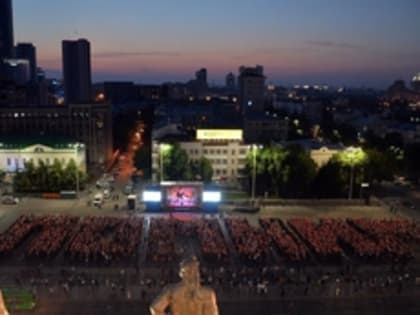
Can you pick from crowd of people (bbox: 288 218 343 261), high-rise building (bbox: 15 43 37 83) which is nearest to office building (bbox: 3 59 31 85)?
high-rise building (bbox: 15 43 37 83)

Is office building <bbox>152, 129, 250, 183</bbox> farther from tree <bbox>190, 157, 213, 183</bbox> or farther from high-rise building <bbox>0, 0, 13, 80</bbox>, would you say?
high-rise building <bbox>0, 0, 13, 80</bbox>

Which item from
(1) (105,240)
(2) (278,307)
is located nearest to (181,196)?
(1) (105,240)

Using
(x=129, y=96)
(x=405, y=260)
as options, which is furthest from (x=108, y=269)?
(x=129, y=96)

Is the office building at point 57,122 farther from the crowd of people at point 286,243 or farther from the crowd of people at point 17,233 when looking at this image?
the crowd of people at point 286,243

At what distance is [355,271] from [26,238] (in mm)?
20980

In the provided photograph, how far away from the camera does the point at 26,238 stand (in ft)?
111

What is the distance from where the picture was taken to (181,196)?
40688 millimetres

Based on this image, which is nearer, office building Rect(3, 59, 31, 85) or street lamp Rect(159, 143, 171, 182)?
street lamp Rect(159, 143, 171, 182)

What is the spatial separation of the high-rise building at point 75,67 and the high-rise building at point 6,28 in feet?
103

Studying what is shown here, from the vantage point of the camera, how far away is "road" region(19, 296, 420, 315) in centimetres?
2286

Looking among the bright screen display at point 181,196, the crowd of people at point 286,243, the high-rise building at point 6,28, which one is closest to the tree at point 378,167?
the crowd of people at point 286,243

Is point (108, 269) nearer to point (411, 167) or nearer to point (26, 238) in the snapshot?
point (26, 238)

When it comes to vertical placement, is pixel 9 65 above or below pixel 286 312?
above

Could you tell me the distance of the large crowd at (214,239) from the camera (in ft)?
96.9
